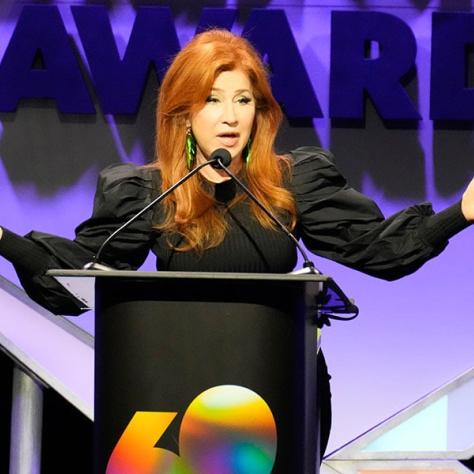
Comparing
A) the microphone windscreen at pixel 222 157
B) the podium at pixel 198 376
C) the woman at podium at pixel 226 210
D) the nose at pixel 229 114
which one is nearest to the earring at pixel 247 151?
the woman at podium at pixel 226 210

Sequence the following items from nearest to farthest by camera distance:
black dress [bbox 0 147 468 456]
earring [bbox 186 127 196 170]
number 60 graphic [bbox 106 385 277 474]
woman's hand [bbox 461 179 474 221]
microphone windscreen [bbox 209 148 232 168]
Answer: number 60 graphic [bbox 106 385 277 474], microphone windscreen [bbox 209 148 232 168], woman's hand [bbox 461 179 474 221], black dress [bbox 0 147 468 456], earring [bbox 186 127 196 170]

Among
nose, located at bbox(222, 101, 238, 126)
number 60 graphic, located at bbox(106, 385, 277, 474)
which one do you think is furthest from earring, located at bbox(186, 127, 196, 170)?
number 60 graphic, located at bbox(106, 385, 277, 474)

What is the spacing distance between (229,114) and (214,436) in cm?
63

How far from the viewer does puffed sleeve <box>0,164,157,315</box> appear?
1986 mm

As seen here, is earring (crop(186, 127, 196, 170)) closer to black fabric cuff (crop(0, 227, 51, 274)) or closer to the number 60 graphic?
black fabric cuff (crop(0, 227, 51, 274))

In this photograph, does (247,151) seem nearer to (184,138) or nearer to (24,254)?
(184,138)

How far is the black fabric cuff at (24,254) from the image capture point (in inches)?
76.8

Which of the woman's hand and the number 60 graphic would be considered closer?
the number 60 graphic

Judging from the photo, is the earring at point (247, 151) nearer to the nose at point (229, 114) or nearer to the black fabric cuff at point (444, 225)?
the nose at point (229, 114)

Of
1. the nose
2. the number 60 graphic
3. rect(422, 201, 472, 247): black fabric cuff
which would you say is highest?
the nose

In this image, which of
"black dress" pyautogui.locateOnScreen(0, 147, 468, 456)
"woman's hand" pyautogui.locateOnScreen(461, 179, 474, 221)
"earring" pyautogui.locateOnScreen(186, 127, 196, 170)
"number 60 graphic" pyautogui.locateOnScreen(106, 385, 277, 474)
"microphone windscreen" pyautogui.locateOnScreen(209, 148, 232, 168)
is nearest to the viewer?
"number 60 graphic" pyautogui.locateOnScreen(106, 385, 277, 474)

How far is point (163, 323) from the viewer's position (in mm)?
1602

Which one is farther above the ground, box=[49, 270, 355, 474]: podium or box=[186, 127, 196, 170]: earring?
box=[186, 127, 196, 170]: earring

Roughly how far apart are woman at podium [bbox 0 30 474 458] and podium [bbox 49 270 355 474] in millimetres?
375
